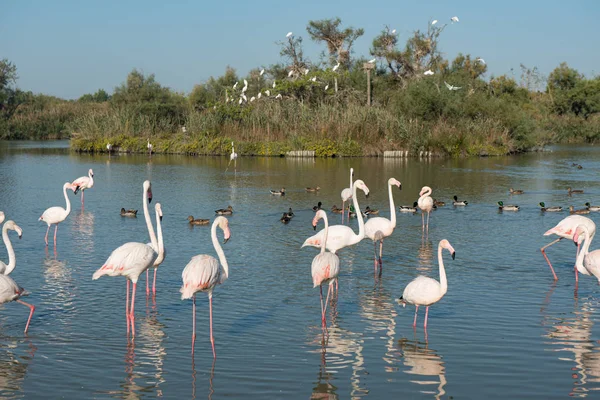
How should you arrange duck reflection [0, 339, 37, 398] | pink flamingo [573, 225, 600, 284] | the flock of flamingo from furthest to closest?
pink flamingo [573, 225, 600, 284], the flock of flamingo, duck reflection [0, 339, 37, 398]

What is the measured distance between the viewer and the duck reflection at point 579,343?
7.48 m

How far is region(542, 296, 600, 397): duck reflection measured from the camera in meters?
7.48

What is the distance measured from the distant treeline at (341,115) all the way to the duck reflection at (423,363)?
32.1m

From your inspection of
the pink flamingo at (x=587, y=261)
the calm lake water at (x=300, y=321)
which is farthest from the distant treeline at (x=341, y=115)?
the pink flamingo at (x=587, y=261)

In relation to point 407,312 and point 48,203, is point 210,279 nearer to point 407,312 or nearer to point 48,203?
point 407,312

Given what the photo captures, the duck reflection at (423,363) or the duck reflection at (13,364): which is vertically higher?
the duck reflection at (423,363)

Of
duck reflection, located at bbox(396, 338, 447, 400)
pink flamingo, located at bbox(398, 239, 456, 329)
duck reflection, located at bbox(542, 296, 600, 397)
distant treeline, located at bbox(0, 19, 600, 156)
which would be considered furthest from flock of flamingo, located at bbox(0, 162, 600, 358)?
distant treeline, located at bbox(0, 19, 600, 156)

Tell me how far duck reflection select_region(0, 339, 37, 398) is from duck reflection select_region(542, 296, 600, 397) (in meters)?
5.32

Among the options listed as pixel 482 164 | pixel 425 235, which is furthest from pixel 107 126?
pixel 425 235

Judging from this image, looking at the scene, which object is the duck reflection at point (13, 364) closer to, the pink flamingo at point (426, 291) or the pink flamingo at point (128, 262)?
the pink flamingo at point (128, 262)

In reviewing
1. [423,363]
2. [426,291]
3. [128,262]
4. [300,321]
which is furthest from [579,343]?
[128,262]

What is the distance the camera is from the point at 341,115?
42.3 metres

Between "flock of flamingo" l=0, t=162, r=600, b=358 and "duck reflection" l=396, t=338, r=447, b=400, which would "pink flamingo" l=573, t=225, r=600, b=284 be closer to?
"flock of flamingo" l=0, t=162, r=600, b=358

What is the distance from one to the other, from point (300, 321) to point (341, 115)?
110 feet
